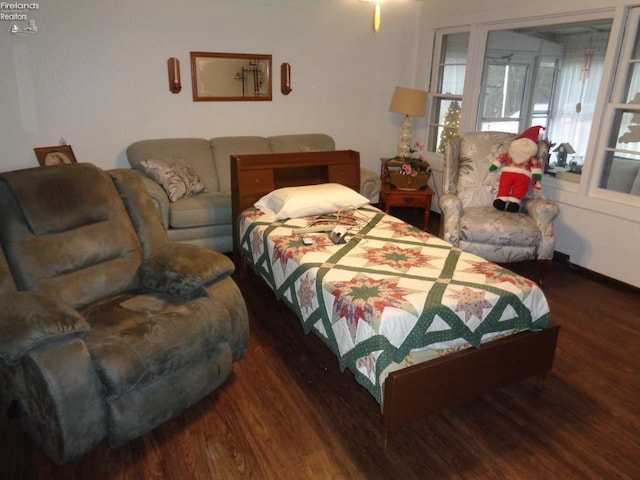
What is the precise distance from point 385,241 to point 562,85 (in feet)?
9.06

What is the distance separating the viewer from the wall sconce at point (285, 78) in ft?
14.6

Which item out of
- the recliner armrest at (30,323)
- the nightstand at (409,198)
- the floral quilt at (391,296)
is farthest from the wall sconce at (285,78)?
the recliner armrest at (30,323)

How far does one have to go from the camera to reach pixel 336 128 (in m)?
4.92

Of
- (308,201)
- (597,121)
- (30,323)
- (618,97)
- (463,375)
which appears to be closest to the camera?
(30,323)

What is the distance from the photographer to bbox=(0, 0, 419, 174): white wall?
3607 mm

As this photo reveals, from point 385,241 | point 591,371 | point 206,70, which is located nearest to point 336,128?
point 206,70

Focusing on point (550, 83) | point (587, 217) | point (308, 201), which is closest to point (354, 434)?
point (308, 201)

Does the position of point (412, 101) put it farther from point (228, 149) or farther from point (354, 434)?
point (354, 434)

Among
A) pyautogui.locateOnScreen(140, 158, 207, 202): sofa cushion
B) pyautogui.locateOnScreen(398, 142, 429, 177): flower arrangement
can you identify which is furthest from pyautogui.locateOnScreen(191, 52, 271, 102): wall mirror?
pyautogui.locateOnScreen(398, 142, 429, 177): flower arrangement

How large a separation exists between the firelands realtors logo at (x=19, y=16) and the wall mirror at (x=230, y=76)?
120 cm

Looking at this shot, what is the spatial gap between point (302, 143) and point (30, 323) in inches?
127

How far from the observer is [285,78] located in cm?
447

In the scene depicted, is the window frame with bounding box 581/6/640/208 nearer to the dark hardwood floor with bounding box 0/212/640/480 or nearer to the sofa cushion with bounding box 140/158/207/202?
the dark hardwood floor with bounding box 0/212/640/480

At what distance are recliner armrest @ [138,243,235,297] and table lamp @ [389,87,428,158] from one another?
3.01m
